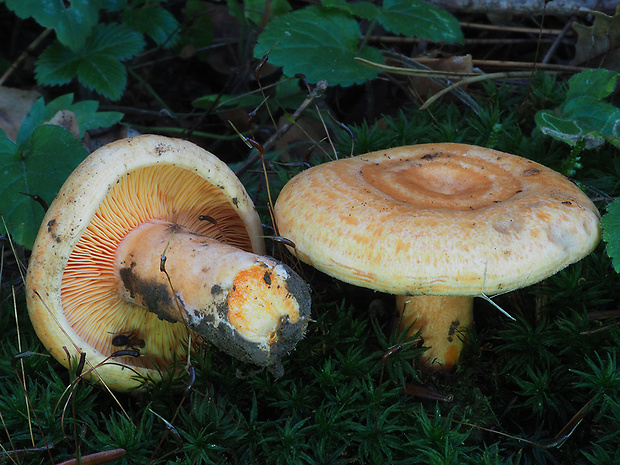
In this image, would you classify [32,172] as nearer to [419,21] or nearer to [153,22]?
[153,22]

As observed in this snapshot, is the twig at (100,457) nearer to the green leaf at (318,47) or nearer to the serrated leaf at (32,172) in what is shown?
the serrated leaf at (32,172)

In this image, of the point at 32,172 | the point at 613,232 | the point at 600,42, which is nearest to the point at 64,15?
the point at 32,172

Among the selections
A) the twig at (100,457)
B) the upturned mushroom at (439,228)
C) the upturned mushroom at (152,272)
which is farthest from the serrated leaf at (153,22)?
the twig at (100,457)

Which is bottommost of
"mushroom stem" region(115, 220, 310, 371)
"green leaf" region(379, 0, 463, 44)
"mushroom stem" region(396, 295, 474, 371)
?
"mushroom stem" region(396, 295, 474, 371)

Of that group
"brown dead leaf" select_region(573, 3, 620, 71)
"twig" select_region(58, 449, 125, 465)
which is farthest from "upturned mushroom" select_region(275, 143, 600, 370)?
"brown dead leaf" select_region(573, 3, 620, 71)

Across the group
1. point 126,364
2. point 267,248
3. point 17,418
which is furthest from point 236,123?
point 17,418

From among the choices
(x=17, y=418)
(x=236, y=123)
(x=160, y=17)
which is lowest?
(x=17, y=418)

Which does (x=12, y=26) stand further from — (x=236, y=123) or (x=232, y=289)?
(x=232, y=289)

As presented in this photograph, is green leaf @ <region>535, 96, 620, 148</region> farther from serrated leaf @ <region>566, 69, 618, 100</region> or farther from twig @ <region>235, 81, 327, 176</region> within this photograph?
twig @ <region>235, 81, 327, 176</region>
